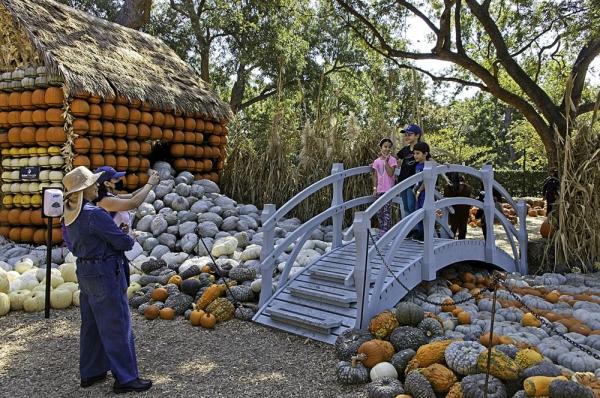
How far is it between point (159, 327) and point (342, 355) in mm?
2322

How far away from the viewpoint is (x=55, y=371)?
190 inches

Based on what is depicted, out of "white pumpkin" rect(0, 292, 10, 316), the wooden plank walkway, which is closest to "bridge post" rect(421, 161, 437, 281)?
the wooden plank walkway

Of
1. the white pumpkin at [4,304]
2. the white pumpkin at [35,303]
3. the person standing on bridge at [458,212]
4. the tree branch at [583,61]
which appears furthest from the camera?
the tree branch at [583,61]

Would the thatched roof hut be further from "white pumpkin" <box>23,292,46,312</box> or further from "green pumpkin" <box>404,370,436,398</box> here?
"green pumpkin" <box>404,370,436,398</box>

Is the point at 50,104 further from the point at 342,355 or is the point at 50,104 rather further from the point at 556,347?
the point at 556,347

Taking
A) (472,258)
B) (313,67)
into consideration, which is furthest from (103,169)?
(313,67)

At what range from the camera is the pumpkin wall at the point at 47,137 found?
910cm

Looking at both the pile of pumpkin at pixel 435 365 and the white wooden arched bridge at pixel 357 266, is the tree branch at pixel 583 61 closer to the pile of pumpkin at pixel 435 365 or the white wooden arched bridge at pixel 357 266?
the white wooden arched bridge at pixel 357 266

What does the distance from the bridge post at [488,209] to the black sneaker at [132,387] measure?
4.83 meters

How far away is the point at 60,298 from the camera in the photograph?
22.0 ft

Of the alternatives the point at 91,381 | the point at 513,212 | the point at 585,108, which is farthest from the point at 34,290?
the point at 513,212

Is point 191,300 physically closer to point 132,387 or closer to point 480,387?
point 132,387

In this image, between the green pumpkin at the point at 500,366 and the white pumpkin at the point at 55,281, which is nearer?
the green pumpkin at the point at 500,366

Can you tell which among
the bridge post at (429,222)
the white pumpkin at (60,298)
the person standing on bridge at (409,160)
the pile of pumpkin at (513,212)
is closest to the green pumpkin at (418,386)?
the bridge post at (429,222)
